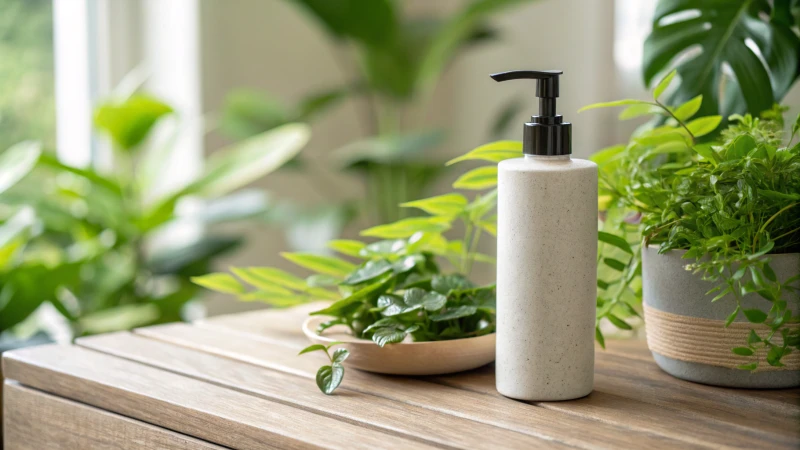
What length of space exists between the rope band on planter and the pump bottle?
0.08 metres

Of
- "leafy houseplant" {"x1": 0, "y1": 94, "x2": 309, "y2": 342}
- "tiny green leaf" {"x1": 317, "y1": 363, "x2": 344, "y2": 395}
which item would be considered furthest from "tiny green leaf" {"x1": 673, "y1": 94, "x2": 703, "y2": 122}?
"leafy houseplant" {"x1": 0, "y1": 94, "x2": 309, "y2": 342}

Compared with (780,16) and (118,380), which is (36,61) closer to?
(118,380)

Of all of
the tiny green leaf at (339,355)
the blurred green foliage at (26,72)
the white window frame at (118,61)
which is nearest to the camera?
the tiny green leaf at (339,355)

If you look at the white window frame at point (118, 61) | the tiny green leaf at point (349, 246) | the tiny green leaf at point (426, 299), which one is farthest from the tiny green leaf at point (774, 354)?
the white window frame at point (118, 61)

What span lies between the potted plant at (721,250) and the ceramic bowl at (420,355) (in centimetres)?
12

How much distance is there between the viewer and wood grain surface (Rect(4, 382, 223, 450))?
1.95 feet

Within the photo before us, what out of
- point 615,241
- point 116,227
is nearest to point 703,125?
point 615,241

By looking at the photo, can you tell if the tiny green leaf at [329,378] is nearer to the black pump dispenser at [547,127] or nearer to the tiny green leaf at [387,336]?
the tiny green leaf at [387,336]

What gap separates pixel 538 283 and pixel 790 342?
0.17m

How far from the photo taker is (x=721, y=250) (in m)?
0.56

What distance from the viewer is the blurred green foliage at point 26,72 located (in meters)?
1.78

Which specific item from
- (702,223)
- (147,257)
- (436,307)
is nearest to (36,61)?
(147,257)

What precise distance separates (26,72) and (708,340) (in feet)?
5.41

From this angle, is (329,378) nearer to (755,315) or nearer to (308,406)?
(308,406)
